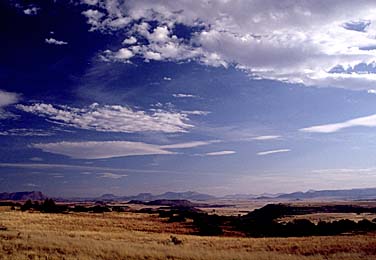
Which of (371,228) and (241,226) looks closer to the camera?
(371,228)

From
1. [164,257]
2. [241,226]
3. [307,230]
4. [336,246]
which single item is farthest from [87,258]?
[241,226]

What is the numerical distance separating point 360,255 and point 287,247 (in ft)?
23.1

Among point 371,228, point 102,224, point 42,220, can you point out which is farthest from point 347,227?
point 42,220

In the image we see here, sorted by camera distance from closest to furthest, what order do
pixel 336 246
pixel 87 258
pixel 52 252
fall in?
pixel 87 258
pixel 52 252
pixel 336 246

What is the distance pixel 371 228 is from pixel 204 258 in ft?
117

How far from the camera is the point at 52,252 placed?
71.8 ft

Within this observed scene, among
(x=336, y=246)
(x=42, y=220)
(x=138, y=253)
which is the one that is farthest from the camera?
(x=42, y=220)

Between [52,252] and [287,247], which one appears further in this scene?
[287,247]

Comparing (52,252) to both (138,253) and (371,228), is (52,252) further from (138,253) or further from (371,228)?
(371,228)

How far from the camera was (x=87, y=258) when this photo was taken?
66.5 feet

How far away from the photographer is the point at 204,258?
2378cm

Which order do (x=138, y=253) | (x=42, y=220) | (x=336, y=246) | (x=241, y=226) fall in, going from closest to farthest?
(x=138, y=253) < (x=336, y=246) < (x=42, y=220) < (x=241, y=226)

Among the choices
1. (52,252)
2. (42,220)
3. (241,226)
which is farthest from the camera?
(241,226)

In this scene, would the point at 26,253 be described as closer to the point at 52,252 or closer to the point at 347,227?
the point at 52,252
